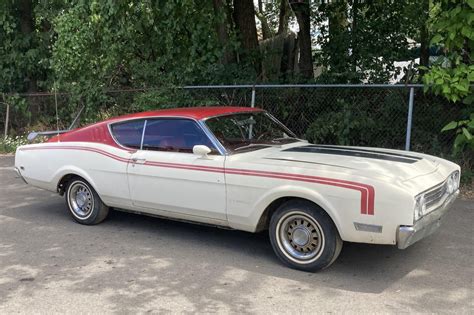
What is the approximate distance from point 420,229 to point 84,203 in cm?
409

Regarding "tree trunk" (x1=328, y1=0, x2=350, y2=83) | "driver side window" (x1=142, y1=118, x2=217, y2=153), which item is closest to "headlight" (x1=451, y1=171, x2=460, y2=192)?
"driver side window" (x1=142, y1=118, x2=217, y2=153)

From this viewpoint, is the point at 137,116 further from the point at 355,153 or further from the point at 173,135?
the point at 355,153

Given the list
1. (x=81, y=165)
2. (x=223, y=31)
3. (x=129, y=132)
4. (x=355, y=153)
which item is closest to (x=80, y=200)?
(x=81, y=165)

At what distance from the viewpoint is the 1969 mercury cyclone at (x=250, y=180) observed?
14.1 ft

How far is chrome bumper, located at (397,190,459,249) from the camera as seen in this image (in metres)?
4.11

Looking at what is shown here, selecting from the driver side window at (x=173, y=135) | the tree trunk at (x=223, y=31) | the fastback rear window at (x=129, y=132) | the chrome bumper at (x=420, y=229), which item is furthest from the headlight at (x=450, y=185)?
the tree trunk at (x=223, y=31)

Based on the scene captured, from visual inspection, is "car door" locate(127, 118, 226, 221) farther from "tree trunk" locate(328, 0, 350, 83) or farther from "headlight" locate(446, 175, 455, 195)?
"tree trunk" locate(328, 0, 350, 83)

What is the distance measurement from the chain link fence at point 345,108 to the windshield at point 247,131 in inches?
106

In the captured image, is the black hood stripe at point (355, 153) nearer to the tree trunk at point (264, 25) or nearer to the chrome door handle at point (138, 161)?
the chrome door handle at point (138, 161)

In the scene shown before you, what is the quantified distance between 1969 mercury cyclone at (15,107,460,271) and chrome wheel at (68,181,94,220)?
0.6 inches

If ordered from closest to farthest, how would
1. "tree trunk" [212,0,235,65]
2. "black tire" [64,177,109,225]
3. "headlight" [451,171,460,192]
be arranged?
"headlight" [451,171,460,192], "black tire" [64,177,109,225], "tree trunk" [212,0,235,65]

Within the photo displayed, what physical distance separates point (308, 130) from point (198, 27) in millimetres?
3558

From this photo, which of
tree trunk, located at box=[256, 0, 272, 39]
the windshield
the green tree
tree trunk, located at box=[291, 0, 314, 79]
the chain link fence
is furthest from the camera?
tree trunk, located at box=[256, 0, 272, 39]

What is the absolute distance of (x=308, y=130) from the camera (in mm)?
9234
